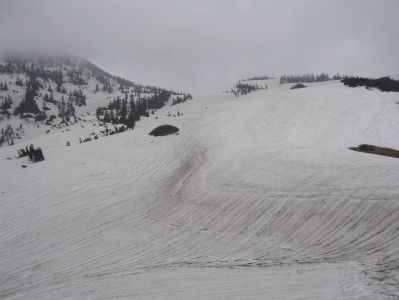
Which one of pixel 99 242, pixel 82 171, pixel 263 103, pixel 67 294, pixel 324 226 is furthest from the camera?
pixel 263 103

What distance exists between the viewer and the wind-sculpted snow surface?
7598 mm

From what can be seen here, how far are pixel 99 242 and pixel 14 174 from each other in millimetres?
11461

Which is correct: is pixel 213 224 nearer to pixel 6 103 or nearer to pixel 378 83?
pixel 378 83

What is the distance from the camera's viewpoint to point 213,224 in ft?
35.0

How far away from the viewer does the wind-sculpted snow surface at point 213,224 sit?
299 inches

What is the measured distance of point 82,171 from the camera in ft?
58.1

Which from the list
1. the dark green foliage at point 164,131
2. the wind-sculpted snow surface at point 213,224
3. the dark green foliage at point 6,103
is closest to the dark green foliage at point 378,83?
the wind-sculpted snow surface at point 213,224

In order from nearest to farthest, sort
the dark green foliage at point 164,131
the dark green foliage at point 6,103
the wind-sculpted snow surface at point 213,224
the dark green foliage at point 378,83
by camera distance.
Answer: the wind-sculpted snow surface at point 213,224, the dark green foliage at point 164,131, the dark green foliage at point 378,83, the dark green foliage at point 6,103

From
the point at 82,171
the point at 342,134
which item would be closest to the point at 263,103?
the point at 342,134

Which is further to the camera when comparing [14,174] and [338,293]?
[14,174]

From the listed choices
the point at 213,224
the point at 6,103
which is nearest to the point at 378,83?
the point at 213,224

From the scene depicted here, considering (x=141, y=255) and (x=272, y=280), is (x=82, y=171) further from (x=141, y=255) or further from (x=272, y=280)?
(x=272, y=280)

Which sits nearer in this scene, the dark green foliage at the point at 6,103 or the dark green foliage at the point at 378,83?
the dark green foliage at the point at 378,83

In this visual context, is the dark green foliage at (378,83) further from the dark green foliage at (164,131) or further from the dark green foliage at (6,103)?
the dark green foliage at (6,103)
